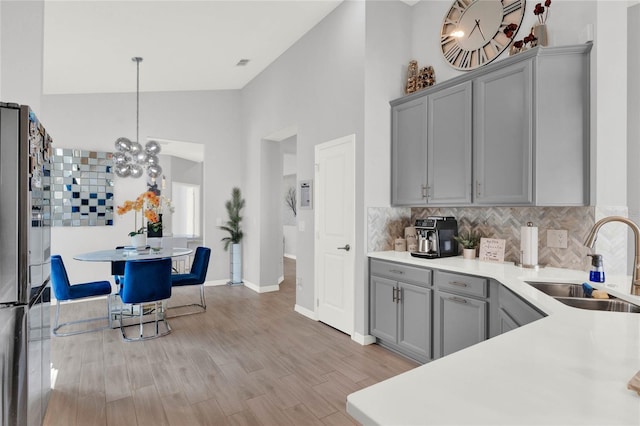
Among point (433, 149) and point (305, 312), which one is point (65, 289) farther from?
point (433, 149)

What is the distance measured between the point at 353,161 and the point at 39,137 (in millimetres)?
2628

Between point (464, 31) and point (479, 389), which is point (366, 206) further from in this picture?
point (479, 389)

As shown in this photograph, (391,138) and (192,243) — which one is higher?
(391,138)

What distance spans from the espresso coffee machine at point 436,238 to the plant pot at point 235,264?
12.8ft

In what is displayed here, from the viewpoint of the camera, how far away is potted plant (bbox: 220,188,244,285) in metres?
6.42

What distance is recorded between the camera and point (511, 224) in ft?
10.2

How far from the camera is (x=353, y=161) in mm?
3775

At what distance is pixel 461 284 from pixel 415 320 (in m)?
0.60

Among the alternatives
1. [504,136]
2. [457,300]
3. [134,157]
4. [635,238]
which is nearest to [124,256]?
[134,157]

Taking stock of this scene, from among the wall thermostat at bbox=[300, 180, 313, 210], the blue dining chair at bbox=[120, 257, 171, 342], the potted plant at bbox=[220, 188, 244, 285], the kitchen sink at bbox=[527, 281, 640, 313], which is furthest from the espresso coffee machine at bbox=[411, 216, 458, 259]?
the potted plant at bbox=[220, 188, 244, 285]

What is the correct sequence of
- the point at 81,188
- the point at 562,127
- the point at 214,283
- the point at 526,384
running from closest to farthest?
the point at 526,384 < the point at 562,127 < the point at 81,188 < the point at 214,283

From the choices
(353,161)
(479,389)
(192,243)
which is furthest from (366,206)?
(192,243)

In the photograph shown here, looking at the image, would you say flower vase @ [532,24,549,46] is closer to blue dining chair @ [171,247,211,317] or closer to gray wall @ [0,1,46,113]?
gray wall @ [0,1,46,113]

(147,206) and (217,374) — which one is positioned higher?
(147,206)
